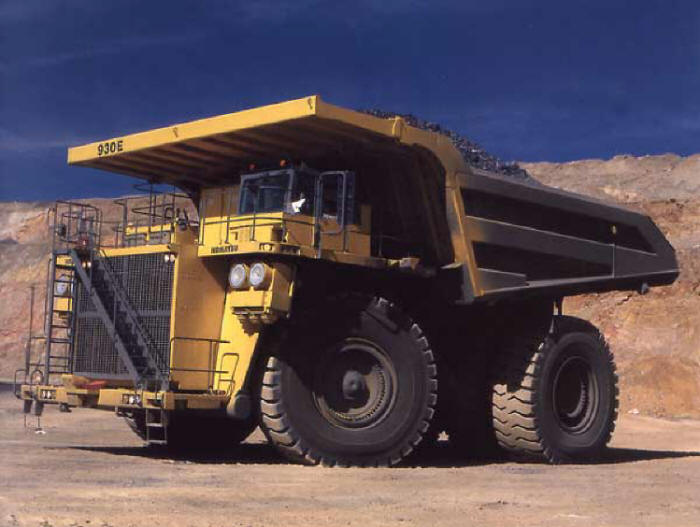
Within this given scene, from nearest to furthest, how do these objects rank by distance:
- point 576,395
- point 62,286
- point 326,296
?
1. point 326,296
2. point 62,286
3. point 576,395

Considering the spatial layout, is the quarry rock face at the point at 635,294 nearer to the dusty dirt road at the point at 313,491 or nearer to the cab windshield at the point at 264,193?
the cab windshield at the point at 264,193

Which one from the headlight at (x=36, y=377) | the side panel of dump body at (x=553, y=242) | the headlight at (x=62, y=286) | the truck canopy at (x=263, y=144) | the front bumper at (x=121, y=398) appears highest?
the truck canopy at (x=263, y=144)

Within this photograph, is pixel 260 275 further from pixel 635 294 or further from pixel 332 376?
pixel 635 294

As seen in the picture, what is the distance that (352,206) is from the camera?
1170 cm

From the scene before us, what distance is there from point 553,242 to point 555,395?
196 centimetres

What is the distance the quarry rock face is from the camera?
30141 millimetres

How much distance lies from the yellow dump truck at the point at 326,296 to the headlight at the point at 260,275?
22 mm

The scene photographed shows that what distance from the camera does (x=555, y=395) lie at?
1371cm

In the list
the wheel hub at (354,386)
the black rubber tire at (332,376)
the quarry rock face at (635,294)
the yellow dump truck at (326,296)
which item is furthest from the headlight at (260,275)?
the quarry rock face at (635,294)

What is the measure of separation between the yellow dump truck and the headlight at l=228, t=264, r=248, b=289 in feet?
0.07

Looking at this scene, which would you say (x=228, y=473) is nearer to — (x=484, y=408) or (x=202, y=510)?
(x=202, y=510)

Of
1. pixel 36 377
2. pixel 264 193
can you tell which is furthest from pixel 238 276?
pixel 36 377

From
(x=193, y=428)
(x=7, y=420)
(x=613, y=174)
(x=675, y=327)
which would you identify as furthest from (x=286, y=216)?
(x=613, y=174)

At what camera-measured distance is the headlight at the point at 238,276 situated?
11.0 m
